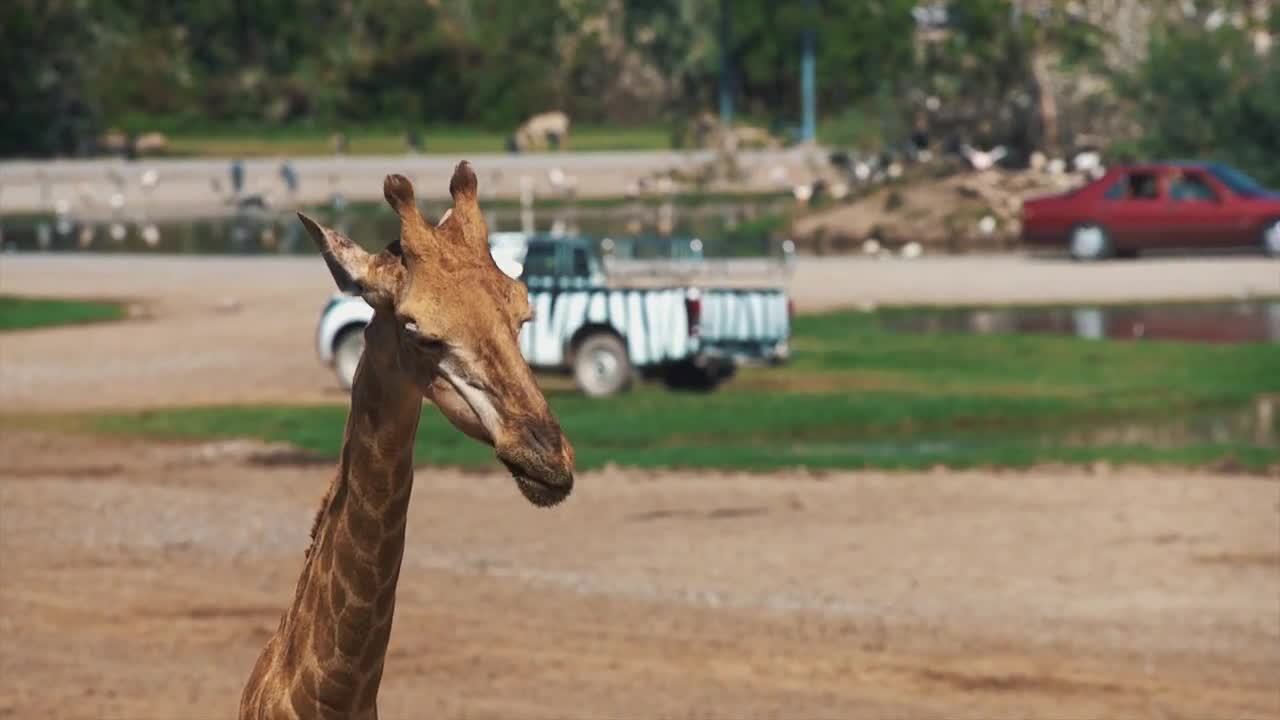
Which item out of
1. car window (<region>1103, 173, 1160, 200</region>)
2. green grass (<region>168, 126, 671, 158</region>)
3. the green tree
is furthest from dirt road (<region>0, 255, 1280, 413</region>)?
green grass (<region>168, 126, 671, 158</region>)

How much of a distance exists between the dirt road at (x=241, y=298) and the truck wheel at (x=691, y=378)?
3.61 meters

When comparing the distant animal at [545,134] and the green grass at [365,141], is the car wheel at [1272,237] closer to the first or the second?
the green grass at [365,141]

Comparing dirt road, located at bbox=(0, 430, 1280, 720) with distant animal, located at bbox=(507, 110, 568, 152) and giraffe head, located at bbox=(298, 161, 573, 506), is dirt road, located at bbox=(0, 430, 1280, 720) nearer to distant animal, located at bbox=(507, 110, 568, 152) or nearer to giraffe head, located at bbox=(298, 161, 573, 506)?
giraffe head, located at bbox=(298, 161, 573, 506)

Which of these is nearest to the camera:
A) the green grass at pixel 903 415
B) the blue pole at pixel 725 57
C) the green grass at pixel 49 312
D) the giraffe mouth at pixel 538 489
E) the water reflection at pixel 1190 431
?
the giraffe mouth at pixel 538 489

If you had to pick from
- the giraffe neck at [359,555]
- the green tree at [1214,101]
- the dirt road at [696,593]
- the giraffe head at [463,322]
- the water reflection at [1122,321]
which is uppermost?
the green tree at [1214,101]

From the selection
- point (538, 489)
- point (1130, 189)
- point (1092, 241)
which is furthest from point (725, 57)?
point (538, 489)

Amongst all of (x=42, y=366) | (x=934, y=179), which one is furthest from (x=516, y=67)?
(x=42, y=366)

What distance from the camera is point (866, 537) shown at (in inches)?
723

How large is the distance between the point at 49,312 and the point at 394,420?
32.1m

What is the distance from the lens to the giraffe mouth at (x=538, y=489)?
18.1 feet

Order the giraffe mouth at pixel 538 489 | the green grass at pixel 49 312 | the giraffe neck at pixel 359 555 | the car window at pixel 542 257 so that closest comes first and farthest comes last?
the giraffe mouth at pixel 538 489, the giraffe neck at pixel 359 555, the car window at pixel 542 257, the green grass at pixel 49 312

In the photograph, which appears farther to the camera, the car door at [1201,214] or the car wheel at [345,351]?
the car door at [1201,214]

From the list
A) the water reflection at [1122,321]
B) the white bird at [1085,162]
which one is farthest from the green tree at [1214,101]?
the water reflection at [1122,321]

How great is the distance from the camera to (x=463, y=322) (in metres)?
5.90
